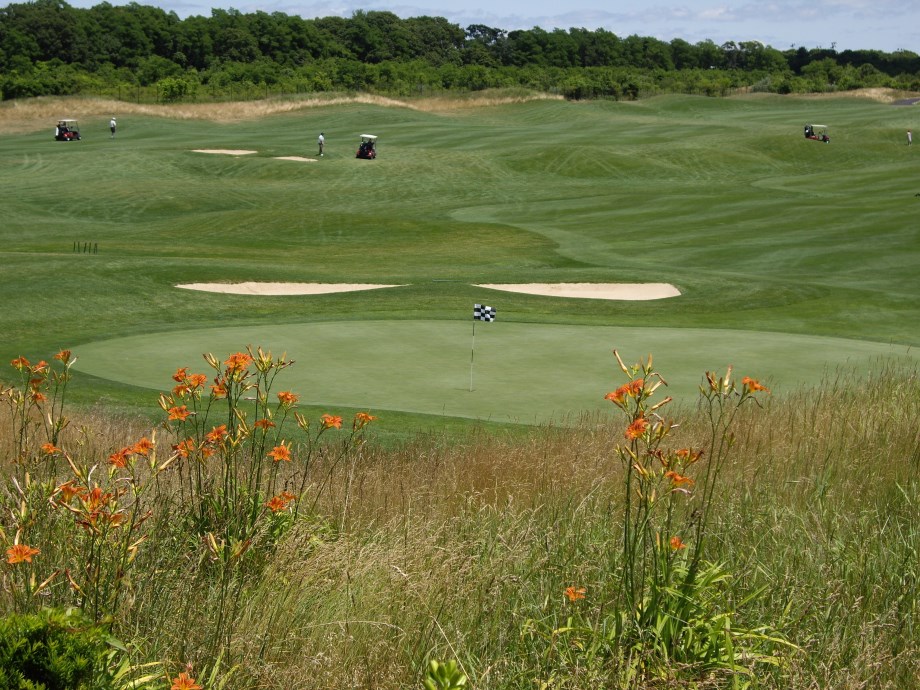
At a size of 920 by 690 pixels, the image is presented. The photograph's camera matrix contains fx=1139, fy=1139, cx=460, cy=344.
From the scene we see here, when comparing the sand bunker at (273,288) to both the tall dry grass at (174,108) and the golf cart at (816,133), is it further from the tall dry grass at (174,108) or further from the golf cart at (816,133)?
the tall dry grass at (174,108)

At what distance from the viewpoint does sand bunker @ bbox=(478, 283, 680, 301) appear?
24609mm

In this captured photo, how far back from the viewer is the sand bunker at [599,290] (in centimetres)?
2461

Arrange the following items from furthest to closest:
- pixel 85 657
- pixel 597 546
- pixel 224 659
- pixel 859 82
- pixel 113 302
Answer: pixel 859 82
pixel 113 302
pixel 597 546
pixel 224 659
pixel 85 657

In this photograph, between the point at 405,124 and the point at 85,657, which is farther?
the point at 405,124

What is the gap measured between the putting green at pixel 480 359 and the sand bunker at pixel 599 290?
6622mm

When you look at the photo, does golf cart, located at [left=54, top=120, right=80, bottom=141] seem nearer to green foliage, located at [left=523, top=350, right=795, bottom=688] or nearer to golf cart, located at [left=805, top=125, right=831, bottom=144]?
golf cart, located at [left=805, top=125, right=831, bottom=144]

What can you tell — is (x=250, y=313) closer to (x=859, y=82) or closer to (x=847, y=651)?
(x=847, y=651)

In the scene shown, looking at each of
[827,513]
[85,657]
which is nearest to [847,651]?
[827,513]

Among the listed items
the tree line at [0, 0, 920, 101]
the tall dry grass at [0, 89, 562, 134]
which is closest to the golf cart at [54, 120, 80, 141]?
the tall dry grass at [0, 89, 562, 134]

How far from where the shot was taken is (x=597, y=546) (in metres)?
5.95

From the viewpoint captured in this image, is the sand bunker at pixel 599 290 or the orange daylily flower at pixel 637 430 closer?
the orange daylily flower at pixel 637 430

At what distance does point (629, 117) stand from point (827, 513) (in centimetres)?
7305

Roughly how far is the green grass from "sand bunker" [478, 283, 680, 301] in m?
0.59

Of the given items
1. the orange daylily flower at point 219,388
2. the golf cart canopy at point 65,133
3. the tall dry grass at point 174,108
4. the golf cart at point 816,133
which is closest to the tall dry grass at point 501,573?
the orange daylily flower at point 219,388
